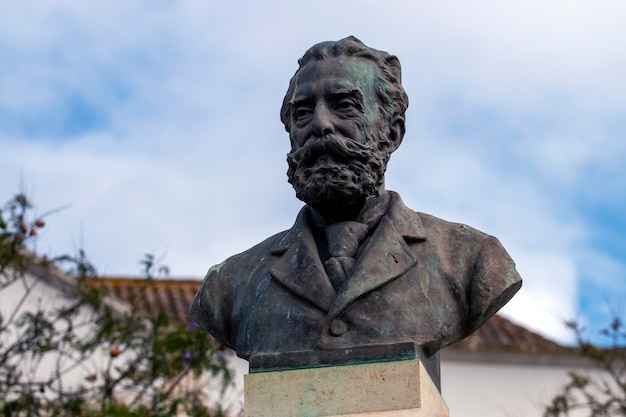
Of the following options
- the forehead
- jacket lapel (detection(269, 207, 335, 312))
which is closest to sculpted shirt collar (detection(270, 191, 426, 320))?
jacket lapel (detection(269, 207, 335, 312))

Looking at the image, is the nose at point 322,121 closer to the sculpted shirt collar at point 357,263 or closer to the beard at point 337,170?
the beard at point 337,170

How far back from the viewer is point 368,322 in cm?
634

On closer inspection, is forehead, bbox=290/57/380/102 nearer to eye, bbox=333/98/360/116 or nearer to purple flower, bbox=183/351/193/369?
eye, bbox=333/98/360/116

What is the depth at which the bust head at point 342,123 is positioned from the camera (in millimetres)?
6488

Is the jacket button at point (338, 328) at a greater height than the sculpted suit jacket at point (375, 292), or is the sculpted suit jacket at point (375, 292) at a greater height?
the sculpted suit jacket at point (375, 292)

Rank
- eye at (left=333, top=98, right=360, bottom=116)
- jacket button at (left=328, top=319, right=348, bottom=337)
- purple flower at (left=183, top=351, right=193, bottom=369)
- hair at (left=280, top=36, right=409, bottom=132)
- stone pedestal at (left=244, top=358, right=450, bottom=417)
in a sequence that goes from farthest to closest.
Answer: purple flower at (left=183, top=351, right=193, bottom=369) → hair at (left=280, top=36, right=409, bottom=132) → eye at (left=333, top=98, right=360, bottom=116) → jacket button at (left=328, top=319, right=348, bottom=337) → stone pedestal at (left=244, top=358, right=450, bottom=417)

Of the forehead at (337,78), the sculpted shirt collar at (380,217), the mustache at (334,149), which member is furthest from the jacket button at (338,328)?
the forehead at (337,78)

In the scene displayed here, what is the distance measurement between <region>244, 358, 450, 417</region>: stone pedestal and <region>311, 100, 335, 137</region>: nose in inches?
35.7

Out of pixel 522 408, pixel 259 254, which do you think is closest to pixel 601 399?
pixel 522 408

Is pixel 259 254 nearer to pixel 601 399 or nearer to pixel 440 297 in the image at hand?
pixel 440 297

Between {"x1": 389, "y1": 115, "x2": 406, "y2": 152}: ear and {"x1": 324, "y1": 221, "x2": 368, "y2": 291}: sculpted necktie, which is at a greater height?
{"x1": 389, "y1": 115, "x2": 406, "y2": 152}: ear

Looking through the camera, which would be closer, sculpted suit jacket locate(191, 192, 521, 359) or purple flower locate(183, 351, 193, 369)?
sculpted suit jacket locate(191, 192, 521, 359)

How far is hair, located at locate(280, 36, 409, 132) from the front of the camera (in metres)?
6.66

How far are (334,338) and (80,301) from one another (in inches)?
272
